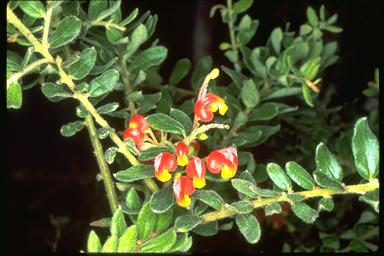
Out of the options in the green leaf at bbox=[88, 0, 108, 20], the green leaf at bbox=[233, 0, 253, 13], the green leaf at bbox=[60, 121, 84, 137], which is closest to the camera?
the green leaf at bbox=[60, 121, 84, 137]

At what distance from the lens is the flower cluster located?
0.74 m

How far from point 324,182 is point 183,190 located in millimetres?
173

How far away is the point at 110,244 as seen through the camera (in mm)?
710

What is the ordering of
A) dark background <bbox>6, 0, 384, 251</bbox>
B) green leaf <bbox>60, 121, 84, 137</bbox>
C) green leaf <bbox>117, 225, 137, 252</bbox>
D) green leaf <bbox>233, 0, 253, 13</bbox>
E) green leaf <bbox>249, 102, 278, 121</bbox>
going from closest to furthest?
1. green leaf <bbox>117, 225, 137, 252</bbox>
2. green leaf <bbox>60, 121, 84, 137</bbox>
3. green leaf <bbox>249, 102, 278, 121</bbox>
4. green leaf <bbox>233, 0, 253, 13</bbox>
5. dark background <bbox>6, 0, 384, 251</bbox>

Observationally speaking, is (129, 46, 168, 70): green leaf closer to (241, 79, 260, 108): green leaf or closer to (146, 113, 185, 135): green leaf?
(241, 79, 260, 108): green leaf

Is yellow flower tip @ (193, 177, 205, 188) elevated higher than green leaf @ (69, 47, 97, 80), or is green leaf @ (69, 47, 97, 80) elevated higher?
green leaf @ (69, 47, 97, 80)

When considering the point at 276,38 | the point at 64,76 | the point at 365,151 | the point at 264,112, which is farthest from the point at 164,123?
the point at 276,38

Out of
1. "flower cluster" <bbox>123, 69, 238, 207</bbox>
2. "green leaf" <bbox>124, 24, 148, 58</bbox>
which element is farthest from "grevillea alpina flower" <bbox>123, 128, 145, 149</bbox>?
"green leaf" <bbox>124, 24, 148, 58</bbox>

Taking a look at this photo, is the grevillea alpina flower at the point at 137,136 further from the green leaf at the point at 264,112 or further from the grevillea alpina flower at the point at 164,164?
the green leaf at the point at 264,112

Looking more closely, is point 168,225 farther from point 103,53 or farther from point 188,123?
point 103,53

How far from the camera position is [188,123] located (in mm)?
779

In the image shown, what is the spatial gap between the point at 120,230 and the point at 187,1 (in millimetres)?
1193

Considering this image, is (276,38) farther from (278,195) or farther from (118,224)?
(118,224)

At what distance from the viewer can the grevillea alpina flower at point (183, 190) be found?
750 millimetres
